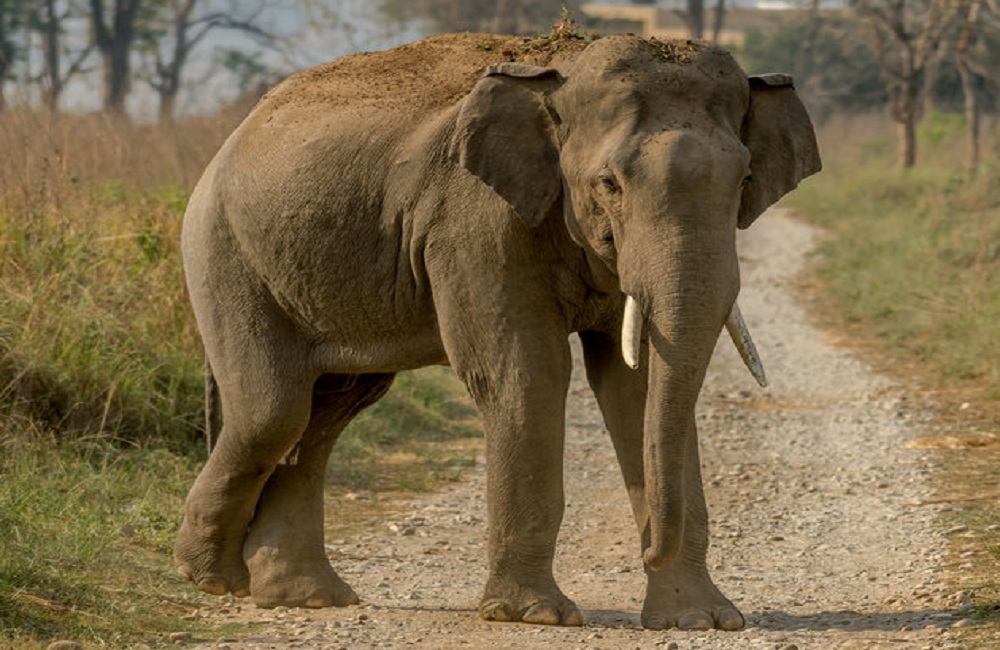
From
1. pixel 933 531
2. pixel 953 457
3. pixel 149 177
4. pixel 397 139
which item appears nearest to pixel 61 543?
pixel 397 139

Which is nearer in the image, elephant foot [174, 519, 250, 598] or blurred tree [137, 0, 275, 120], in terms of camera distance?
elephant foot [174, 519, 250, 598]

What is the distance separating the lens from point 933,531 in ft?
26.9

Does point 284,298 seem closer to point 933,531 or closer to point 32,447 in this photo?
point 32,447

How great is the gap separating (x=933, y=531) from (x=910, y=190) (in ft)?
71.0

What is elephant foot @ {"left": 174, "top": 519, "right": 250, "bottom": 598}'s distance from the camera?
7445 mm

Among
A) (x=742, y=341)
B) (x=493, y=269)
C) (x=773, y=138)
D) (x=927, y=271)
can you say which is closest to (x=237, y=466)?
(x=493, y=269)

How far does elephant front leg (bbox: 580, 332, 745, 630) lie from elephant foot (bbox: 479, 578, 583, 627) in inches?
10.4

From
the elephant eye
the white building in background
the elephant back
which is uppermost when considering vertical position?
the elephant back

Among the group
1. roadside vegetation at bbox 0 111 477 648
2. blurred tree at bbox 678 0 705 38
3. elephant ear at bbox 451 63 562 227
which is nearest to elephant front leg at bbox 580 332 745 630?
elephant ear at bbox 451 63 562 227

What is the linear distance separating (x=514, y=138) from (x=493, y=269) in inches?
17.2

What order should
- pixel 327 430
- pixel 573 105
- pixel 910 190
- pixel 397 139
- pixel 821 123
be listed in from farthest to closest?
pixel 821 123, pixel 910 190, pixel 327 430, pixel 397 139, pixel 573 105

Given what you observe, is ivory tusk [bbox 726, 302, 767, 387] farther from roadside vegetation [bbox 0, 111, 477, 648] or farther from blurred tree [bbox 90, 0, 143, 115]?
blurred tree [bbox 90, 0, 143, 115]

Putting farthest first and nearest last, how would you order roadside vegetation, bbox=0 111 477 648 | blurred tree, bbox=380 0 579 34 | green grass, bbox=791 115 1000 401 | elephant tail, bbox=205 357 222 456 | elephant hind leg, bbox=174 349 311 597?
blurred tree, bbox=380 0 579 34
green grass, bbox=791 115 1000 401
elephant tail, bbox=205 357 222 456
elephant hind leg, bbox=174 349 311 597
roadside vegetation, bbox=0 111 477 648

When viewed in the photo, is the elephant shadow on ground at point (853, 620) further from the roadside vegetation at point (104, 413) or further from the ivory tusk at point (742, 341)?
the roadside vegetation at point (104, 413)
